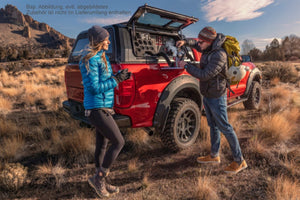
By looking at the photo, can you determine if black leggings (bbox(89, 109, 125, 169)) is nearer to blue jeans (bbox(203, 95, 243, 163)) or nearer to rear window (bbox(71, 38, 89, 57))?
blue jeans (bbox(203, 95, 243, 163))

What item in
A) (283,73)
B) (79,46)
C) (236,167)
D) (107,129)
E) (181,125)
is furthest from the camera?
(283,73)

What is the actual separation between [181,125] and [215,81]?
1142 millimetres

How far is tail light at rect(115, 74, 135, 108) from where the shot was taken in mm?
2432

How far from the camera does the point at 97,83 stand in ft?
6.16

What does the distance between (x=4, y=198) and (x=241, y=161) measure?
3166 mm

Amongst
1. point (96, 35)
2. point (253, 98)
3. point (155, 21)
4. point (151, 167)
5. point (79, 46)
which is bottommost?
point (151, 167)

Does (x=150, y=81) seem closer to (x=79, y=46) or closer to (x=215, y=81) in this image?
(x=215, y=81)

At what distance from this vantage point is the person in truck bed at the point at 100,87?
6.16 ft

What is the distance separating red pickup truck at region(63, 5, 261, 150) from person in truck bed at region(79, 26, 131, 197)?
420mm

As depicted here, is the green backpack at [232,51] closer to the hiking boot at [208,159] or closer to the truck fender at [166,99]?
the truck fender at [166,99]

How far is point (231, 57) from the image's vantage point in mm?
2424

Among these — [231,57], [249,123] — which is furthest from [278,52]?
[231,57]

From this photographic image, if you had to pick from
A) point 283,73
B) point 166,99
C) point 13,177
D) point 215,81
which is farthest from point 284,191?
point 283,73

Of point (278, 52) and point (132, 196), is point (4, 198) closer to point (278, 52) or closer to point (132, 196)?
point (132, 196)
